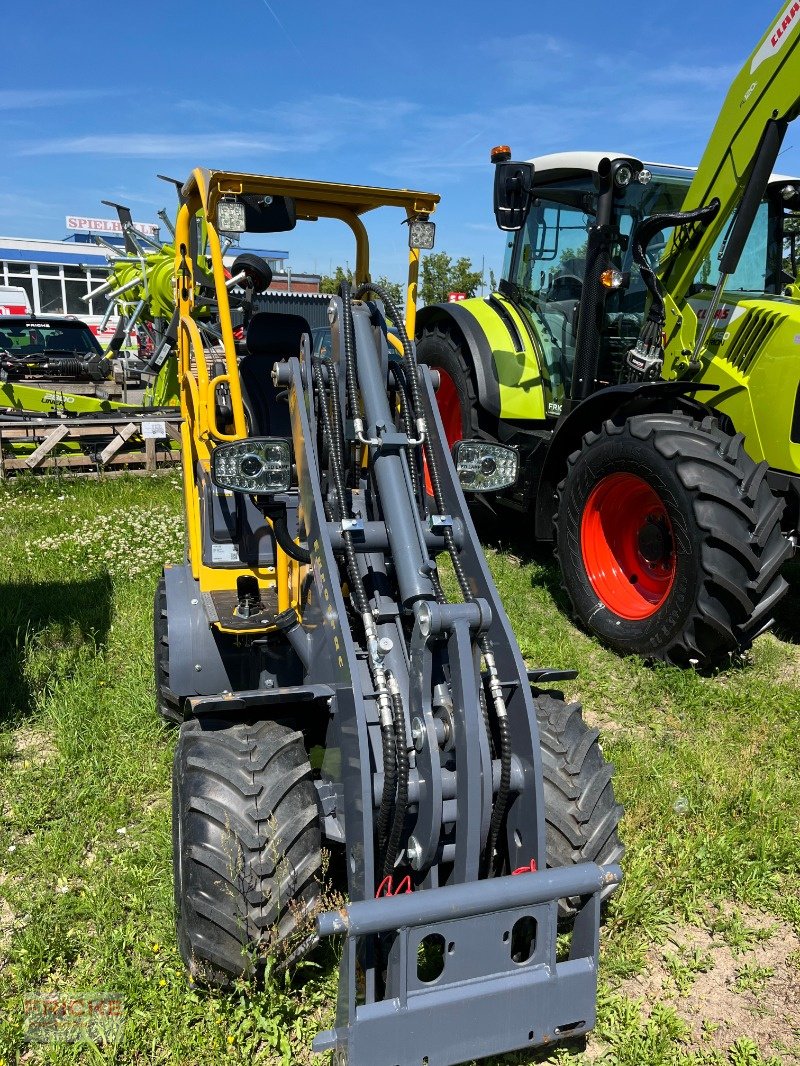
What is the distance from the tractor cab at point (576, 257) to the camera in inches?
217

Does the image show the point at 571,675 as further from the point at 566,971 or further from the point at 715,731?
the point at 715,731

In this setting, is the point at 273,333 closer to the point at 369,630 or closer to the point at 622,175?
the point at 369,630

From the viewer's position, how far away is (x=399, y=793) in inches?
92.1

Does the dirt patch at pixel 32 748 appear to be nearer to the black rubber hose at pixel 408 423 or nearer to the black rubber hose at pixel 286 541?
the black rubber hose at pixel 286 541

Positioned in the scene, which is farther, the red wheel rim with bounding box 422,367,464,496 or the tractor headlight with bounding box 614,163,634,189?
the red wheel rim with bounding box 422,367,464,496

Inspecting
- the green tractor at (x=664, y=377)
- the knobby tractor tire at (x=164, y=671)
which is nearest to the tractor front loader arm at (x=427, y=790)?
the knobby tractor tire at (x=164, y=671)

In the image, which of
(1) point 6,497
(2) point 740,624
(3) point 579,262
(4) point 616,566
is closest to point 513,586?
(4) point 616,566

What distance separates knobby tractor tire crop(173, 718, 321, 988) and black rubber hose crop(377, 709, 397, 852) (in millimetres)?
246

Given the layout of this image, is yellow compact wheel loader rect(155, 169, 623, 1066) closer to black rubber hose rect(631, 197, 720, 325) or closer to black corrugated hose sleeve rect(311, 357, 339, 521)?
black corrugated hose sleeve rect(311, 357, 339, 521)

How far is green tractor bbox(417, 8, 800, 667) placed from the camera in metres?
4.36

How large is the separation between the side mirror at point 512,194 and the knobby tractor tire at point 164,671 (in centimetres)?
299

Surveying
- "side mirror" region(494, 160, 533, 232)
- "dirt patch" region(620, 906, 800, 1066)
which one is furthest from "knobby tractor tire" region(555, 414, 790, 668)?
"dirt patch" region(620, 906, 800, 1066)

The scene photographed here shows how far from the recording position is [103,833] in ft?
11.1

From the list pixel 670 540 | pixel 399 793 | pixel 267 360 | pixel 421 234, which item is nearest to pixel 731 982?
pixel 399 793
